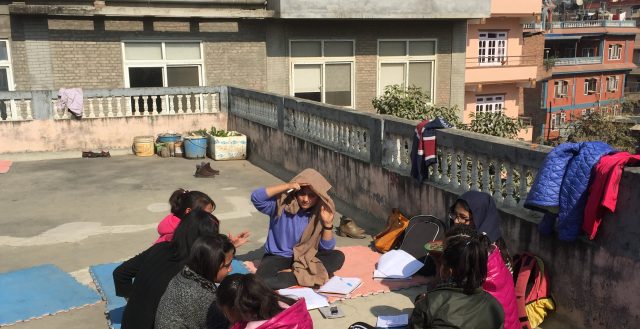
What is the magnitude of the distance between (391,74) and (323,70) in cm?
237

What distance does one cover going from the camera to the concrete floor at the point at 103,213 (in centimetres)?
536

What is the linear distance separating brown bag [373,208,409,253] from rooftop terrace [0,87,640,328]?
23cm

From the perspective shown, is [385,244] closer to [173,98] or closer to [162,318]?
[162,318]

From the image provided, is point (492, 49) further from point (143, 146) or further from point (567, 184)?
point (567, 184)

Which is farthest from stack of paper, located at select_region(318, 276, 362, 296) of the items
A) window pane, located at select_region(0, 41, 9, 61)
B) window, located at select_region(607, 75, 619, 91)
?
window, located at select_region(607, 75, 619, 91)

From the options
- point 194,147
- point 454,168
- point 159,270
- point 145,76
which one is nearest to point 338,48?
point 145,76

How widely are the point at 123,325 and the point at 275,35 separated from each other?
1343 centimetres

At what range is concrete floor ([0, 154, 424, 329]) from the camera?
536cm

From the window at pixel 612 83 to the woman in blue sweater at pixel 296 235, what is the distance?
4807cm

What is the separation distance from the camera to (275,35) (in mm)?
16469

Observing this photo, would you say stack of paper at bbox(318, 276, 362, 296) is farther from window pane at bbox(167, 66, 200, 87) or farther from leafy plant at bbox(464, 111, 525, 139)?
window pane at bbox(167, 66, 200, 87)

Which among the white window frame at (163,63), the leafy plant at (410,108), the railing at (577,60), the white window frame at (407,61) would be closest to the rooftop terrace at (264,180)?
the white window frame at (163,63)

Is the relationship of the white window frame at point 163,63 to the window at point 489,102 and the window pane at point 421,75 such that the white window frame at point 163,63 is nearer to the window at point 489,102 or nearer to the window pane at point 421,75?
the window pane at point 421,75

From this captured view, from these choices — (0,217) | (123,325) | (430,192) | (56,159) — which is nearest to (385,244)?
(430,192)
